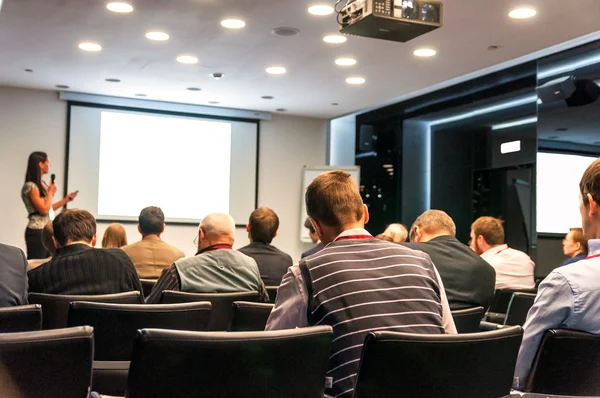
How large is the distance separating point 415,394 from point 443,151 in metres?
8.23

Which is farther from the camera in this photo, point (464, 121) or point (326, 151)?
point (326, 151)

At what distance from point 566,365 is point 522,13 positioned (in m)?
4.82

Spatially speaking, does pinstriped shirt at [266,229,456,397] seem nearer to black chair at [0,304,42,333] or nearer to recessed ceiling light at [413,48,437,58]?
black chair at [0,304,42,333]

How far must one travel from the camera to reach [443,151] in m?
9.41

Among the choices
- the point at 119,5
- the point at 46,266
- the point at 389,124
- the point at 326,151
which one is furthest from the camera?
the point at 326,151

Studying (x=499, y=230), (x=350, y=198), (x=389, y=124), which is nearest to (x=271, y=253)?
(x=499, y=230)

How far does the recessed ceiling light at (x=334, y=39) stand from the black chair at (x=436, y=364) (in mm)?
5329

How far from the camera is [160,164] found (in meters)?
10.0

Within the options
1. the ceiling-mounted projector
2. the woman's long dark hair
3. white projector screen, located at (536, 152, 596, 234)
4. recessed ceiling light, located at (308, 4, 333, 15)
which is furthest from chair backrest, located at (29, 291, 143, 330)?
white projector screen, located at (536, 152, 596, 234)

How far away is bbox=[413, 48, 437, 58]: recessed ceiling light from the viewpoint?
7.00 meters

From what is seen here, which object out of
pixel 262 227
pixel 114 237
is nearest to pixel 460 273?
pixel 262 227

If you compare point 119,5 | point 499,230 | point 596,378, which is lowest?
point 596,378

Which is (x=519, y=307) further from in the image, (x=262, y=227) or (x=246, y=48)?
(x=246, y=48)

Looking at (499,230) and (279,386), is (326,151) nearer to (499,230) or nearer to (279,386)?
(499,230)
